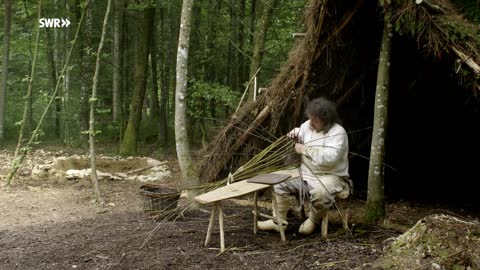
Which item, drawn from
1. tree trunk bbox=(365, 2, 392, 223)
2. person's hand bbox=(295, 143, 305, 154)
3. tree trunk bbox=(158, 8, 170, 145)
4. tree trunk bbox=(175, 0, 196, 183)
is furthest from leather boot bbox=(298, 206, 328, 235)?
Answer: tree trunk bbox=(158, 8, 170, 145)

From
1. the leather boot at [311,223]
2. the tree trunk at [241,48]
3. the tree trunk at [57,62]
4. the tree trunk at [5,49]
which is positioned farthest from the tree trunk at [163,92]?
the leather boot at [311,223]

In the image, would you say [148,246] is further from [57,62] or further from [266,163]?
[57,62]

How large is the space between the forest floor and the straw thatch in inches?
38.1

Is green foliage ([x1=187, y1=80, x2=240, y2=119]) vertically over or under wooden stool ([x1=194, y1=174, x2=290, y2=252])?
over

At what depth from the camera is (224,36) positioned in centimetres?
1412

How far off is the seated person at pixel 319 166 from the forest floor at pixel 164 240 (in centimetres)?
32

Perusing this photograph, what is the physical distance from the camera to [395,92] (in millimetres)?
6855

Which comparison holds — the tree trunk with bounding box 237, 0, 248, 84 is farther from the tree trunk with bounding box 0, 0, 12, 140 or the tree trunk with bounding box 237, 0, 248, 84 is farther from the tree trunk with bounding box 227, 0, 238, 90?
the tree trunk with bounding box 0, 0, 12, 140

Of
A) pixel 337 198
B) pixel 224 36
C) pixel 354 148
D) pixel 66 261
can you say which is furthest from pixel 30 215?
pixel 224 36

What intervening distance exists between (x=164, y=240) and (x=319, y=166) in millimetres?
1733

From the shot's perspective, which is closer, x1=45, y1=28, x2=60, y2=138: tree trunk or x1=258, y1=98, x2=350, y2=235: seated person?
x1=258, y1=98, x2=350, y2=235: seated person

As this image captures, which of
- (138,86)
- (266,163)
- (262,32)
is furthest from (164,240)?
(138,86)

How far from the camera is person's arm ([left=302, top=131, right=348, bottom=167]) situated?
16.3ft

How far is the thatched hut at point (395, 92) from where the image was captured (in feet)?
15.6
